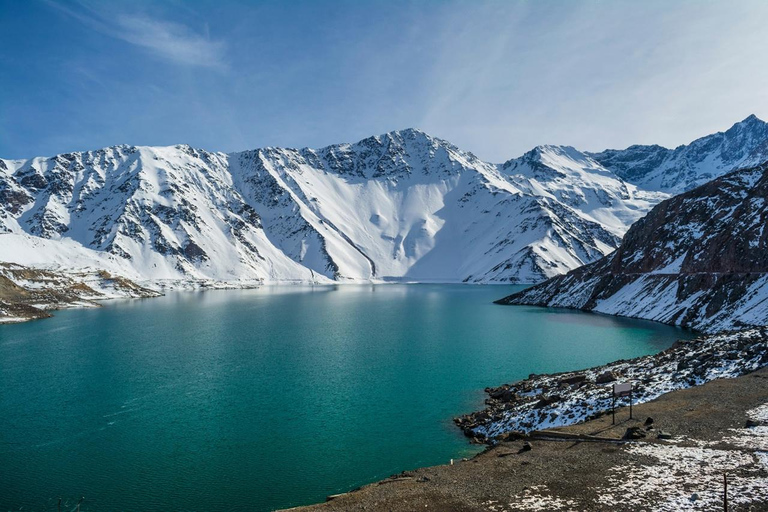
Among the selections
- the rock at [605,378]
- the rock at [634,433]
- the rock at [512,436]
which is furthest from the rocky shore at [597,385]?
the rock at [634,433]

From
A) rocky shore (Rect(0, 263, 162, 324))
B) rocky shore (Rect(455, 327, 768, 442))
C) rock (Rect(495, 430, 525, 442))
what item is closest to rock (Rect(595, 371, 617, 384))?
rocky shore (Rect(455, 327, 768, 442))

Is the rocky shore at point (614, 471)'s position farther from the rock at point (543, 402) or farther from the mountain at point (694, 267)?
the mountain at point (694, 267)

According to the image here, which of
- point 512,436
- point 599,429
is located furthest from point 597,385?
point 512,436

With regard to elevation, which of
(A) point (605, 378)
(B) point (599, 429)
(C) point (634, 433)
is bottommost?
(B) point (599, 429)

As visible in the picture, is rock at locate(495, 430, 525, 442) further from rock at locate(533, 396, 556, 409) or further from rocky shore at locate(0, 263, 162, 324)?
rocky shore at locate(0, 263, 162, 324)

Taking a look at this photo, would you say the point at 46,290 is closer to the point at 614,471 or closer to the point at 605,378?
the point at 605,378

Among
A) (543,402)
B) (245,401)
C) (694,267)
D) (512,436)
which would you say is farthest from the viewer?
(694,267)

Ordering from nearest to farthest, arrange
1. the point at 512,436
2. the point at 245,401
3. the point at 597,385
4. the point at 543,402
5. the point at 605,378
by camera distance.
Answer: the point at 512,436 < the point at 543,402 < the point at 597,385 < the point at 605,378 < the point at 245,401
